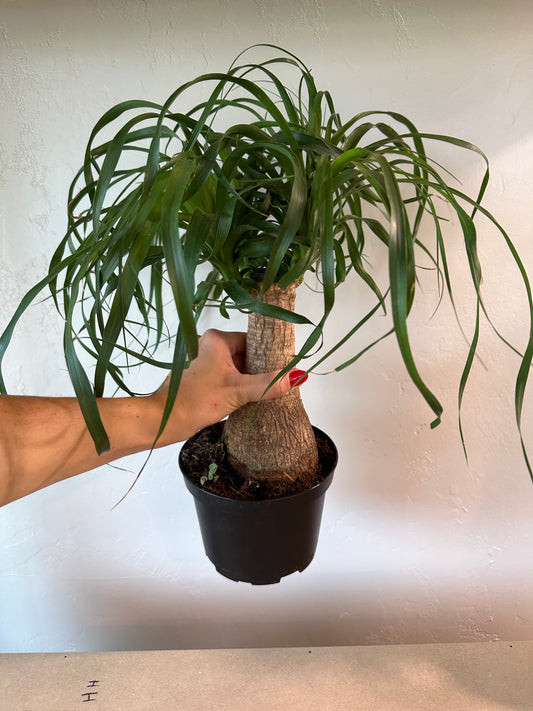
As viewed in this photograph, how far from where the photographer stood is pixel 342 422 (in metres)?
1.09

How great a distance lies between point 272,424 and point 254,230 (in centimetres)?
28

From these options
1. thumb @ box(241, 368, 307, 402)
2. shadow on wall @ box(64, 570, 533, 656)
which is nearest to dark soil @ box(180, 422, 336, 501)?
thumb @ box(241, 368, 307, 402)

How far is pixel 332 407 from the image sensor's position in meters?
1.08

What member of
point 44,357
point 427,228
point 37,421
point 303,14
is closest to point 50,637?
point 44,357

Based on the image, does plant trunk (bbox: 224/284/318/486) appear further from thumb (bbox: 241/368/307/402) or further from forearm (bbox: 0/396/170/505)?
forearm (bbox: 0/396/170/505)

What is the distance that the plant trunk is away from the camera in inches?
29.9

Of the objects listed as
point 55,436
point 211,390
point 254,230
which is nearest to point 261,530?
point 211,390

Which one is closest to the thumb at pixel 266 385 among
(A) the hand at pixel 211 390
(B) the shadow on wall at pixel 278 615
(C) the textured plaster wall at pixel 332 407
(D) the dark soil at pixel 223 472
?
(A) the hand at pixel 211 390

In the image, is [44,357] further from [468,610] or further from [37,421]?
[468,610]

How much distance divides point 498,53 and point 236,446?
30.7 inches

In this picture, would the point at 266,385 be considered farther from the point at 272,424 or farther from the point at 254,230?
the point at 254,230

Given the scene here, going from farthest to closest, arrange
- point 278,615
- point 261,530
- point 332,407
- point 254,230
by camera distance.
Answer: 1. point 278,615
2. point 332,407
3. point 261,530
4. point 254,230

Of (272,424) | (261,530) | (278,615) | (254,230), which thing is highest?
(254,230)

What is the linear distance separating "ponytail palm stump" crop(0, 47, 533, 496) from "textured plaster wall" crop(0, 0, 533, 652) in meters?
0.08
